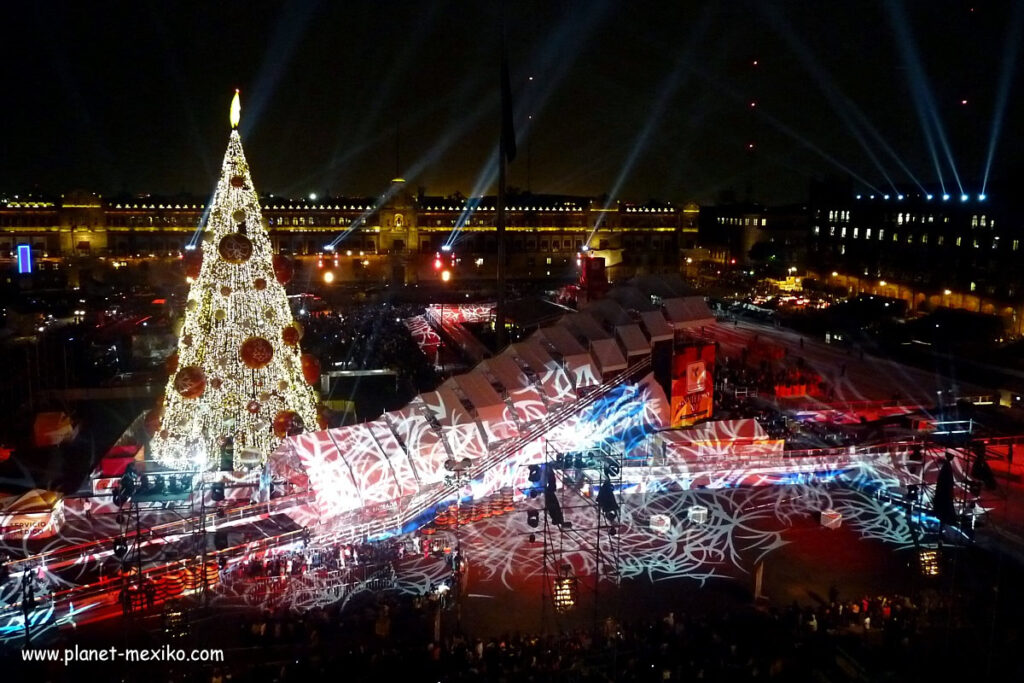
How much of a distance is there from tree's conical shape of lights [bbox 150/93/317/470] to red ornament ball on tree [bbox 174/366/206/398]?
1 cm

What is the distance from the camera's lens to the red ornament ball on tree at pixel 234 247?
9.84 metres

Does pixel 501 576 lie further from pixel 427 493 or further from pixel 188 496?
pixel 188 496

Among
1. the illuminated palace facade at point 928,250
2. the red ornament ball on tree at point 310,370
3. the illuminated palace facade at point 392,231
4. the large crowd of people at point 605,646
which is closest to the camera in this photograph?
the large crowd of people at point 605,646

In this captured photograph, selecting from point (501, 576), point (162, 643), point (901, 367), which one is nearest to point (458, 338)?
point (901, 367)

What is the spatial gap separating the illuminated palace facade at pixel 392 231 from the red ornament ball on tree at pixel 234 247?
4108cm

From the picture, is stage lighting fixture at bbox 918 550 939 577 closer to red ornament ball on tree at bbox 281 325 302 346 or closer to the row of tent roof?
the row of tent roof

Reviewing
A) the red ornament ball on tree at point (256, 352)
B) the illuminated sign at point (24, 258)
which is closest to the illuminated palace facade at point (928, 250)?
the red ornament ball on tree at point (256, 352)

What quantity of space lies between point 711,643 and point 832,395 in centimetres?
1245

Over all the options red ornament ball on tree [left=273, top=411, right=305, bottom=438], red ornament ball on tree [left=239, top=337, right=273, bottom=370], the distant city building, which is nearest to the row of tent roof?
red ornament ball on tree [left=273, top=411, right=305, bottom=438]

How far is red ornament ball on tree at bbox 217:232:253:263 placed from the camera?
9836mm

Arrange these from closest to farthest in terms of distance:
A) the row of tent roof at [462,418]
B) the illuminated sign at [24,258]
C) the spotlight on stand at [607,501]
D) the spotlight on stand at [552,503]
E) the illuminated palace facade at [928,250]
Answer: the spotlight on stand at [552,503]
the spotlight on stand at [607,501]
the row of tent roof at [462,418]
the illuminated palace facade at [928,250]
the illuminated sign at [24,258]

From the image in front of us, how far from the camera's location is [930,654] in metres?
8.04

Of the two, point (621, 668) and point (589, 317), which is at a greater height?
point (589, 317)

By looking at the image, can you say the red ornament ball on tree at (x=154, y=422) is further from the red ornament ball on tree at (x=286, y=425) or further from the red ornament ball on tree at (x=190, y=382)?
the red ornament ball on tree at (x=286, y=425)
